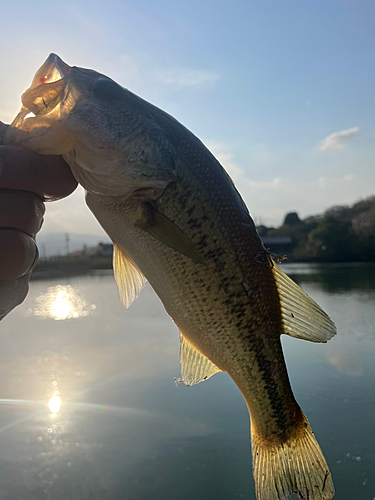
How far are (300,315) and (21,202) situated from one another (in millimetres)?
1416

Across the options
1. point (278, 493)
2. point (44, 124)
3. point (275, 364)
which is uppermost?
point (44, 124)

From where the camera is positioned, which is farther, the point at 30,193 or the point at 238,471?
the point at 238,471

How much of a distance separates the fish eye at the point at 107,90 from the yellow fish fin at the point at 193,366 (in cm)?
122

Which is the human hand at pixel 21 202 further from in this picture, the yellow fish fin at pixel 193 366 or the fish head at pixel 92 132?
the yellow fish fin at pixel 193 366

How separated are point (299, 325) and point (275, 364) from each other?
237 millimetres

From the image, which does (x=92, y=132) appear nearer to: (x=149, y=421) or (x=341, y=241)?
(x=149, y=421)

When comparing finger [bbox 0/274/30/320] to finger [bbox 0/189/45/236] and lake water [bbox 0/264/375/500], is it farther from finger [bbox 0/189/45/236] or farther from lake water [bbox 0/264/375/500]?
lake water [bbox 0/264/375/500]

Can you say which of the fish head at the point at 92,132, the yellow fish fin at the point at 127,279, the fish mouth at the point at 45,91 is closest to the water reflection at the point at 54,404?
the yellow fish fin at the point at 127,279

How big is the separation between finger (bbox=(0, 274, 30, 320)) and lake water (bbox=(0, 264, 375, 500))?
7.26 feet

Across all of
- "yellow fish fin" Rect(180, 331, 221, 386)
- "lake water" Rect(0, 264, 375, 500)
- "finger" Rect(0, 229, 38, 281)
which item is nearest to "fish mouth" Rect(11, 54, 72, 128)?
"finger" Rect(0, 229, 38, 281)

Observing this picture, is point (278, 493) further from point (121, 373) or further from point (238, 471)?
point (121, 373)

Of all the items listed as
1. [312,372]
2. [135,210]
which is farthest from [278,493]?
[312,372]

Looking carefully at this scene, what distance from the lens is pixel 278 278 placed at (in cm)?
172

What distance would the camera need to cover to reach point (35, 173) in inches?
54.4
